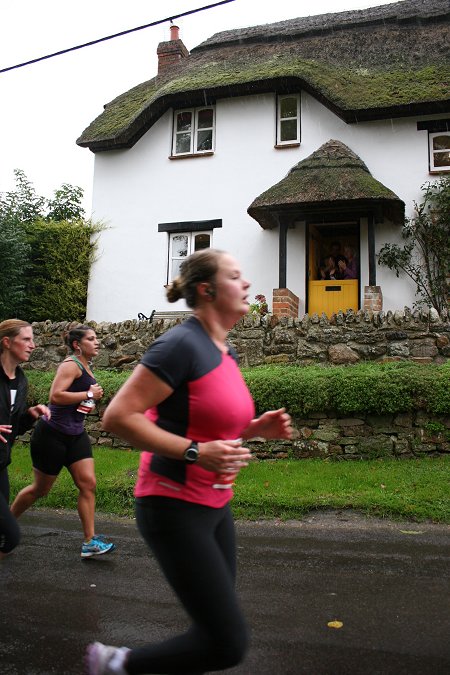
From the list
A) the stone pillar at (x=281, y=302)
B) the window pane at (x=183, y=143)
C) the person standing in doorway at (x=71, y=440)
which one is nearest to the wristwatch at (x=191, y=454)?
the person standing in doorway at (x=71, y=440)

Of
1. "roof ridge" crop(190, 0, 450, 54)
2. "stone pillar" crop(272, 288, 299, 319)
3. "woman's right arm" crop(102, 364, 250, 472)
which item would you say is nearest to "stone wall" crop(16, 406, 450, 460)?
"stone pillar" crop(272, 288, 299, 319)

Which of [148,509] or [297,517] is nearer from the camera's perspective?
[148,509]

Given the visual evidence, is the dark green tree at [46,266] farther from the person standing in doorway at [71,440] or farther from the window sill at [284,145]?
the person standing in doorway at [71,440]

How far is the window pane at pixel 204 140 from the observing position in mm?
17891

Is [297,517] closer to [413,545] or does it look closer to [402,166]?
[413,545]

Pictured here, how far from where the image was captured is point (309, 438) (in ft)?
29.8

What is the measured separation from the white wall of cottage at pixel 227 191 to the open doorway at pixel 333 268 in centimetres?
28

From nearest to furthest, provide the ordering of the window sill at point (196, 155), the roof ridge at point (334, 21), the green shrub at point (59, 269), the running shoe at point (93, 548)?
the running shoe at point (93, 548)
the green shrub at point (59, 269)
the window sill at point (196, 155)
the roof ridge at point (334, 21)

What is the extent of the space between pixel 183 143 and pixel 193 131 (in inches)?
17.8

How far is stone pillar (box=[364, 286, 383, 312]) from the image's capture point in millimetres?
14594

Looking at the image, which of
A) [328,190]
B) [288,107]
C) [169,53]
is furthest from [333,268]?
[169,53]

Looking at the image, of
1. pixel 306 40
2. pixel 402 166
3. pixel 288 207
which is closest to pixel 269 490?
pixel 288 207

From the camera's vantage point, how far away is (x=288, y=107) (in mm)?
17266

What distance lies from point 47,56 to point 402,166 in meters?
9.63
